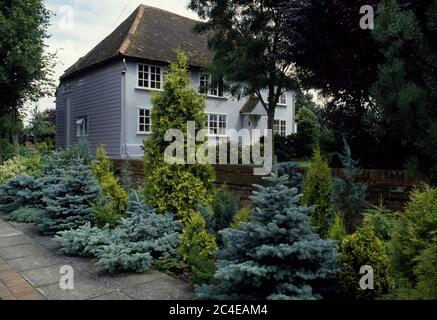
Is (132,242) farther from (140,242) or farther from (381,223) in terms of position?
(381,223)

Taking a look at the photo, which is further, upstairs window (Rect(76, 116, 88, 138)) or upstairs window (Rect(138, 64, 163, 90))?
upstairs window (Rect(76, 116, 88, 138))

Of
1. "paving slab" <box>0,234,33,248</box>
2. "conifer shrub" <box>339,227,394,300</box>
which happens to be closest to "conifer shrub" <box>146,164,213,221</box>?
"paving slab" <box>0,234,33,248</box>

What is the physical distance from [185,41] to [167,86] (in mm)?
18125

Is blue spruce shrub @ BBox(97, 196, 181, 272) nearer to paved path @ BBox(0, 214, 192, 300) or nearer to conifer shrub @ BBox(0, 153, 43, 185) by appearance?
paved path @ BBox(0, 214, 192, 300)

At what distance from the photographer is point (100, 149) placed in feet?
29.2

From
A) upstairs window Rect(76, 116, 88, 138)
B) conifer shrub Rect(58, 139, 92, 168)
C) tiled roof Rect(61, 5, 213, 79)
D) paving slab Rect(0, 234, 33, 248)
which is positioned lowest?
paving slab Rect(0, 234, 33, 248)

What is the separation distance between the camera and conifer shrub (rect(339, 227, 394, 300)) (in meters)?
3.41

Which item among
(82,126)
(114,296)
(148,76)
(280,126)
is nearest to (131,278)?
(114,296)

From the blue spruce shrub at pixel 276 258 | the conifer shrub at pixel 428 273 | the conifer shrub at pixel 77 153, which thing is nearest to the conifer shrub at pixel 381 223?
the blue spruce shrub at pixel 276 258

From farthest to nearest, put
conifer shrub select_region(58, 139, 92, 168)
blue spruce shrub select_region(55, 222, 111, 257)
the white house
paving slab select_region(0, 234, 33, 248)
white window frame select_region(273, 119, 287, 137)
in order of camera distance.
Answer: white window frame select_region(273, 119, 287, 137) → the white house → conifer shrub select_region(58, 139, 92, 168) → paving slab select_region(0, 234, 33, 248) → blue spruce shrub select_region(55, 222, 111, 257)

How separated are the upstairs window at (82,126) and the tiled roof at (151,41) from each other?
320cm

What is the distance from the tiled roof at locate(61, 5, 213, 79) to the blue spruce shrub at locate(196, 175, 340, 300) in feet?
57.1

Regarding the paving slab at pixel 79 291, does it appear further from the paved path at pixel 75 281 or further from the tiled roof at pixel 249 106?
the tiled roof at pixel 249 106

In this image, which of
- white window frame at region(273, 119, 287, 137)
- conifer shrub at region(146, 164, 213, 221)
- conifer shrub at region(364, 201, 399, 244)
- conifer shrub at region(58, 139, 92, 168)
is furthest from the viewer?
white window frame at region(273, 119, 287, 137)
